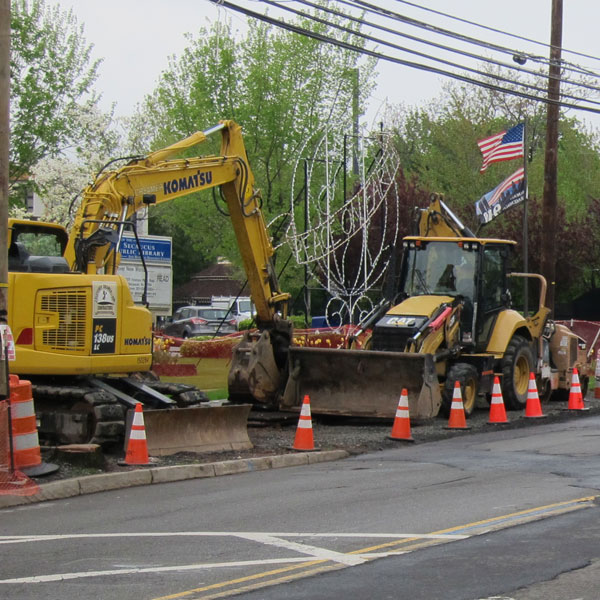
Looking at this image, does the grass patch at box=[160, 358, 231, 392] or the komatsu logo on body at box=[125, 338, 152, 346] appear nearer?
the komatsu logo on body at box=[125, 338, 152, 346]

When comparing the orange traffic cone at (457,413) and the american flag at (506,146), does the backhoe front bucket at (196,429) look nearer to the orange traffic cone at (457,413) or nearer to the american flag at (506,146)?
the orange traffic cone at (457,413)

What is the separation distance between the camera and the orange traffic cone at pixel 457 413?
1730cm

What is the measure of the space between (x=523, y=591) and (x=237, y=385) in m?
11.4

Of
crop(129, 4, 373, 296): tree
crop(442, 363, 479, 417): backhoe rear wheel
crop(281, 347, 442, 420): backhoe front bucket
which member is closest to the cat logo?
crop(281, 347, 442, 420): backhoe front bucket

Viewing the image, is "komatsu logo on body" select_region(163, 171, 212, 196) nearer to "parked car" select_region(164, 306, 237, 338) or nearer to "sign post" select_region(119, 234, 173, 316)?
"sign post" select_region(119, 234, 173, 316)

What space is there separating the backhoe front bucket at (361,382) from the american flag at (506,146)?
9389mm

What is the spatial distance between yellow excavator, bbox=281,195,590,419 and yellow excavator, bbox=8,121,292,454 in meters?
3.18

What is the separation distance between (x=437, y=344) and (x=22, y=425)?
8.44m

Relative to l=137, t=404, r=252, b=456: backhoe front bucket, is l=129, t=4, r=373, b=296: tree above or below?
above

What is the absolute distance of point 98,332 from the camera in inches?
545

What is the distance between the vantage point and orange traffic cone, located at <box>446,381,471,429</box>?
17297 millimetres

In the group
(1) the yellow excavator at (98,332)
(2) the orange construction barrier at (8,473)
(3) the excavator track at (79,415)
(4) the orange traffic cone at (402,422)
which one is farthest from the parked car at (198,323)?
(2) the orange construction barrier at (8,473)

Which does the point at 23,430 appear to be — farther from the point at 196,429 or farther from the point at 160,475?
the point at 196,429

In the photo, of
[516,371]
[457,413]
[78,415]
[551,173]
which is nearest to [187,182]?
[78,415]
